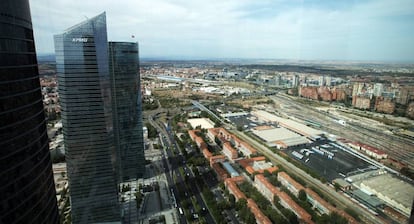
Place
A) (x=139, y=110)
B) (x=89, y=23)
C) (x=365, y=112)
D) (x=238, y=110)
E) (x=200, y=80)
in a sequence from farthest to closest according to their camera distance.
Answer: (x=200, y=80)
(x=238, y=110)
(x=365, y=112)
(x=139, y=110)
(x=89, y=23)

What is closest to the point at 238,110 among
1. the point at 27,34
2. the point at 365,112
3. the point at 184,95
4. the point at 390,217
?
the point at 184,95

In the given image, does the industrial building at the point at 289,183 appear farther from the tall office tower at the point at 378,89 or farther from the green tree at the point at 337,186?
the tall office tower at the point at 378,89

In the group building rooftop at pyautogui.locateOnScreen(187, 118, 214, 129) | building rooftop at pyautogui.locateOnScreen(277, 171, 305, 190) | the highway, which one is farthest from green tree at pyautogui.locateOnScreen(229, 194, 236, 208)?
building rooftop at pyautogui.locateOnScreen(187, 118, 214, 129)

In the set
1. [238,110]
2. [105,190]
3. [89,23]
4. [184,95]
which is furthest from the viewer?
[184,95]

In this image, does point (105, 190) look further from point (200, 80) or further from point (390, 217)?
point (200, 80)

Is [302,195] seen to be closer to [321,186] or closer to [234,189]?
[321,186]

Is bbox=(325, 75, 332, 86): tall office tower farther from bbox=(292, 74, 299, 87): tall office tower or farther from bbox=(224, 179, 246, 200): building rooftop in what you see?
bbox=(224, 179, 246, 200): building rooftop

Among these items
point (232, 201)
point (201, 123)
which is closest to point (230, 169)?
point (232, 201)
